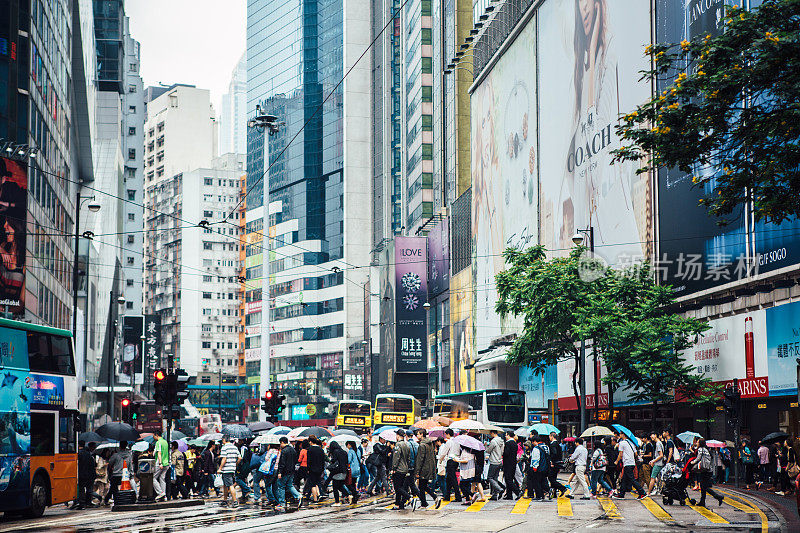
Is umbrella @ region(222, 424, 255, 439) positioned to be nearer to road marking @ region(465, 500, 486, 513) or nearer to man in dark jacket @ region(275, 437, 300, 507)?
man in dark jacket @ region(275, 437, 300, 507)

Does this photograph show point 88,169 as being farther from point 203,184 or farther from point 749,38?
point 203,184

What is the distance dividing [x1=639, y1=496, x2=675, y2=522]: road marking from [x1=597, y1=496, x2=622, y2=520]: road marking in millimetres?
737

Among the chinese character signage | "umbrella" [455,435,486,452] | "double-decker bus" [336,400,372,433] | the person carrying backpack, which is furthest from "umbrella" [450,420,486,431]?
the chinese character signage

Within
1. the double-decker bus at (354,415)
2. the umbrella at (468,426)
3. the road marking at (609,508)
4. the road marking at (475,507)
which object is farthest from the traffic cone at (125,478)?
the double-decker bus at (354,415)

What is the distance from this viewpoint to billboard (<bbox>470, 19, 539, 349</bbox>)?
225 feet

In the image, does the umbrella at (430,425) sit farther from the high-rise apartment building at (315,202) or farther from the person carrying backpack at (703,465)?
the high-rise apartment building at (315,202)

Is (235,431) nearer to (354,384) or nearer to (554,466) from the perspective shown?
(554,466)

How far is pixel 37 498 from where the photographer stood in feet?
78.8

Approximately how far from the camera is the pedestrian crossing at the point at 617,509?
2084 centimetres

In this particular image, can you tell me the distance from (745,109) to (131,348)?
91883 mm

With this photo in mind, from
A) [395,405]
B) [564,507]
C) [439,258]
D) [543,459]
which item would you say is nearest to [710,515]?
[564,507]

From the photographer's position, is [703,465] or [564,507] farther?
[564,507]

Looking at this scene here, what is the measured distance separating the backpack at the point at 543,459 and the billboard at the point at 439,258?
7139 cm

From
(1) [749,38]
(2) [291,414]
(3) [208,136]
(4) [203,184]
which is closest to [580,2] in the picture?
(1) [749,38]
